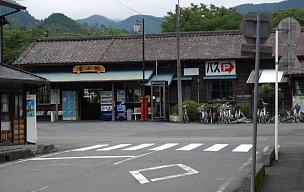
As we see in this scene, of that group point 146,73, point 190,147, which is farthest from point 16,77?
point 146,73

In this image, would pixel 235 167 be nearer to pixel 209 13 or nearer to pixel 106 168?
pixel 106 168

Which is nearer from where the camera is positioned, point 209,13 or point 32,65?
point 32,65

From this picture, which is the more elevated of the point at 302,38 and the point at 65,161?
the point at 302,38

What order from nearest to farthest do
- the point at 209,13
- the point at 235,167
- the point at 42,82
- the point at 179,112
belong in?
the point at 235,167
the point at 42,82
the point at 179,112
the point at 209,13

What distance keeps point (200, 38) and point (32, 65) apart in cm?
1308

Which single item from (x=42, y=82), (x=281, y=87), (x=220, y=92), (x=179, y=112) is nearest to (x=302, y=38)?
(x=281, y=87)

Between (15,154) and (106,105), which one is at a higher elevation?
(106,105)

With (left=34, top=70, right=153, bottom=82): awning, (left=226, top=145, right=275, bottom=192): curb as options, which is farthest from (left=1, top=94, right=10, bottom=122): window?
(left=34, top=70, right=153, bottom=82): awning

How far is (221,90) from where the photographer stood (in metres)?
37.7

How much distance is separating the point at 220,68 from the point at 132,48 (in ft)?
23.6

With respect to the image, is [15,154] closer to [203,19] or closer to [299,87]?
[299,87]

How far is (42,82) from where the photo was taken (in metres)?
20.2

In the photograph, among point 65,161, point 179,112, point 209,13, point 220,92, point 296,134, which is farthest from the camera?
point 209,13

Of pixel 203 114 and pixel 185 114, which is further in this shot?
pixel 185 114
